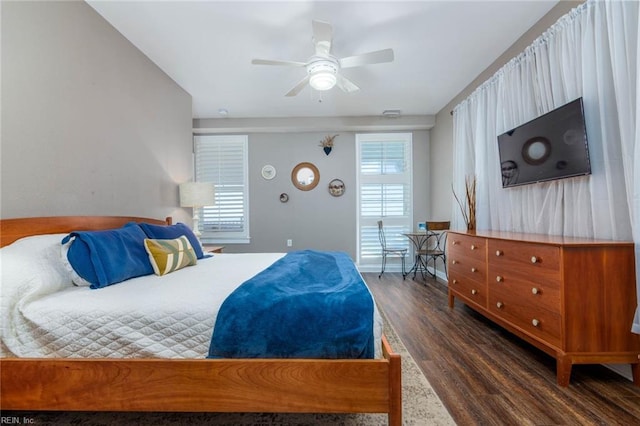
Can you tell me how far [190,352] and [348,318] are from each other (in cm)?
70

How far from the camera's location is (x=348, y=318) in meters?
1.13

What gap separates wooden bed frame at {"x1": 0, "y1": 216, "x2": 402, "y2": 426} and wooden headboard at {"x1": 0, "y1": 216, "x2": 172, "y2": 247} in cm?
80

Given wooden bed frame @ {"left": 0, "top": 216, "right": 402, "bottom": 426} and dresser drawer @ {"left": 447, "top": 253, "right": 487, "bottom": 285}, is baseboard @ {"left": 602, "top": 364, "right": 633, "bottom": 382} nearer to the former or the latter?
dresser drawer @ {"left": 447, "top": 253, "right": 487, "bottom": 285}

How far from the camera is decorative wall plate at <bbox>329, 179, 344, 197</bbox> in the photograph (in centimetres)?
471

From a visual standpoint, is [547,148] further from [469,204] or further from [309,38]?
[309,38]

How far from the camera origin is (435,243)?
14.5 feet

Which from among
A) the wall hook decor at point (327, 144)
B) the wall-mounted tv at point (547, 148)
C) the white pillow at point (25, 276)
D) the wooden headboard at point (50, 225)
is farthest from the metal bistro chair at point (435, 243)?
the white pillow at point (25, 276)

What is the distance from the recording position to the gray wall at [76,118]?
1.62m

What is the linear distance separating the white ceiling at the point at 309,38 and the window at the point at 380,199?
1248mm

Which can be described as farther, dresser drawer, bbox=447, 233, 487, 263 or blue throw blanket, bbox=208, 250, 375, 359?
dresser drawer, bbox=447, 233, 487, 263

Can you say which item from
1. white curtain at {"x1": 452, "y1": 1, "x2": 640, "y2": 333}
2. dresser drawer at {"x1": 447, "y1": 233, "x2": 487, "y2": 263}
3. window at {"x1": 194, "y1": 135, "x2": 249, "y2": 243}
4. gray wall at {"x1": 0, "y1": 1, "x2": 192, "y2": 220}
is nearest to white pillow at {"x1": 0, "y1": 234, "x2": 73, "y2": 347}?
gray wall at {"x1": 0, "y1": 1, "x2": 192, "y2": 220}

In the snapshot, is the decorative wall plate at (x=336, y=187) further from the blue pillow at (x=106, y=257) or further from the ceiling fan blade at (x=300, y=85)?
the blue pillow at (x=106, y=257)

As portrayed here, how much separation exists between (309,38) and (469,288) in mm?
2786

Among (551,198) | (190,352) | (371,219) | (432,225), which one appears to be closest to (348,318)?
(190,352)
